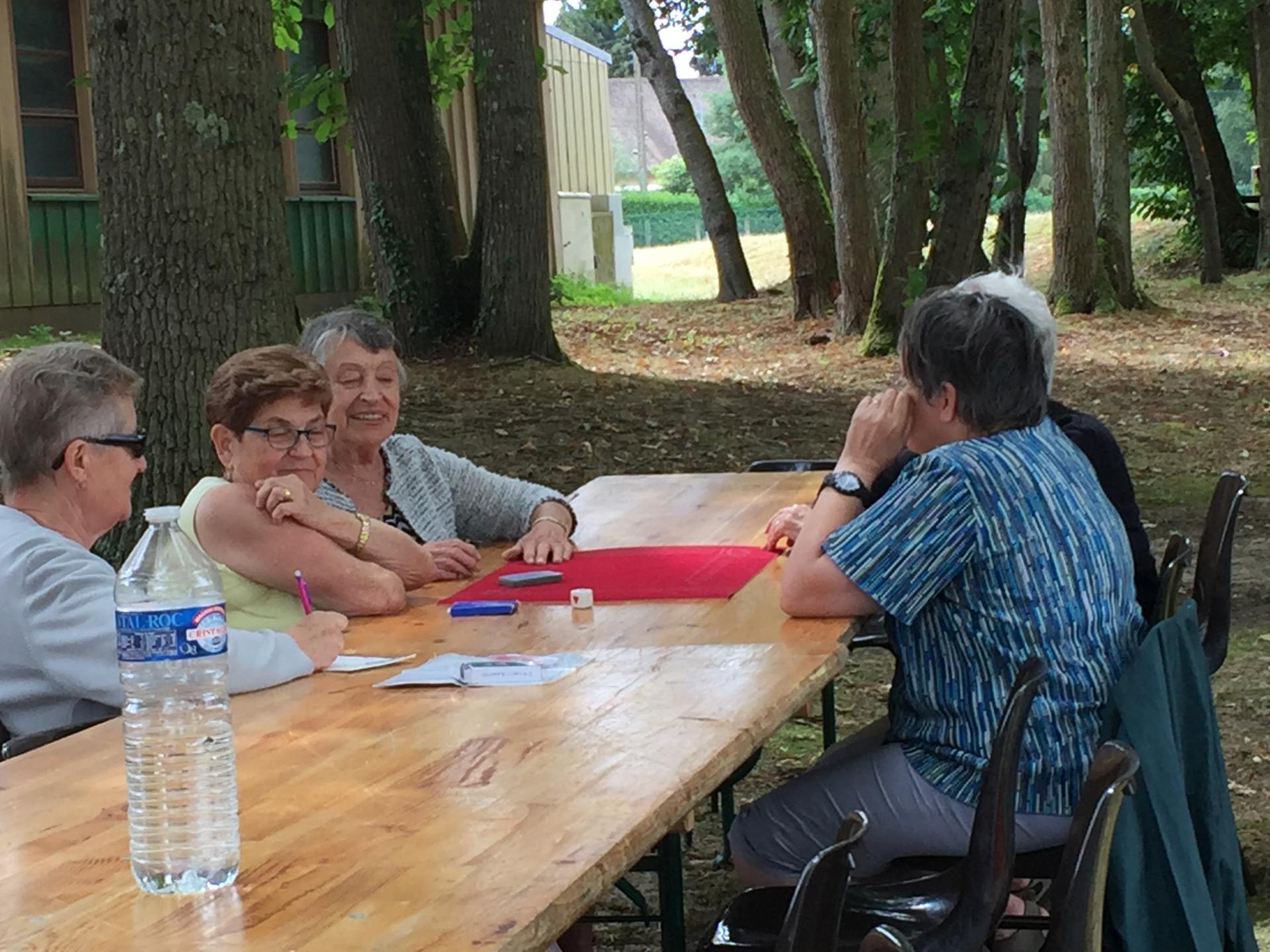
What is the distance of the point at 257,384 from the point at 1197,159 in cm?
2263

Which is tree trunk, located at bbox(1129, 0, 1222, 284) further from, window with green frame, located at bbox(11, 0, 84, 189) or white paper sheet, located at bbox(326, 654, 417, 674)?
white paper sheet, located at bbox(326, 654, 417, 674)

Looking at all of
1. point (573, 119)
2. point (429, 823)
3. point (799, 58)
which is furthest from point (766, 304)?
point (429, 823)

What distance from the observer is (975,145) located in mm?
11953

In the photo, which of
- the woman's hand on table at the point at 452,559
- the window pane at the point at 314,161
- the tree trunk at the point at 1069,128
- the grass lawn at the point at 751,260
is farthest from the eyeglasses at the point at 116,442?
the grass lawn at the point at 751,260

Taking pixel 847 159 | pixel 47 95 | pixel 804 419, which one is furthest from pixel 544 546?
pixel 47 95

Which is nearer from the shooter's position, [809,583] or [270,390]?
[809,583]

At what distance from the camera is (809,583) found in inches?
139

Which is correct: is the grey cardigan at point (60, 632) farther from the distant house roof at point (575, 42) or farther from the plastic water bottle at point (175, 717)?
the distant house roof at point (575, 42)

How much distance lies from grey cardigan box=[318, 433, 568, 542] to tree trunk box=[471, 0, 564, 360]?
7400mm

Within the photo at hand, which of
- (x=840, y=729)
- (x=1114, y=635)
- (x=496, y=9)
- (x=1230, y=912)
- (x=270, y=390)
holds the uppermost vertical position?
(x=496, y=9)

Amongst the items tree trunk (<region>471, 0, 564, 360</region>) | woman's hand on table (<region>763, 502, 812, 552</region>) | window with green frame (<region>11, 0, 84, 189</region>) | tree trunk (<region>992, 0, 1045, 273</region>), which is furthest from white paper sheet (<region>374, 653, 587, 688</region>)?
tree trunk (<region>992, 0, 1045, 273</region>)

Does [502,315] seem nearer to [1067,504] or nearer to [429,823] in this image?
[1067,504]

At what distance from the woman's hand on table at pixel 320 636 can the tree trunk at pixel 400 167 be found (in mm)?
9052

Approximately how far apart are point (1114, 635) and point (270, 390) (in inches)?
70.6
